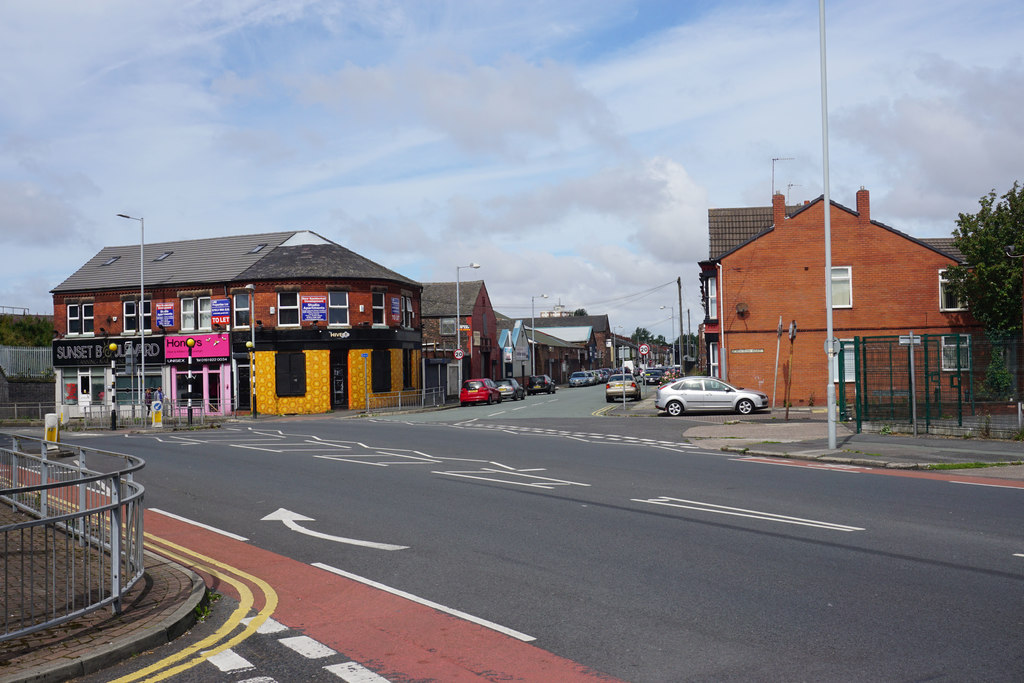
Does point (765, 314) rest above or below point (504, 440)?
above

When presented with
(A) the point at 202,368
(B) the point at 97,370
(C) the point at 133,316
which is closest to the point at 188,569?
(A) the point at 202,368

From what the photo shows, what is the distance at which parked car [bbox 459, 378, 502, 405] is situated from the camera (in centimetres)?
4953

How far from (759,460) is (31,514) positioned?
13613 millimetres

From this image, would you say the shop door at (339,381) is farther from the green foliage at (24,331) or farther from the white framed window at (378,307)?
the green foliage at (24,331)

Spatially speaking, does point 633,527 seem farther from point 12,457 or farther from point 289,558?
point 12,457

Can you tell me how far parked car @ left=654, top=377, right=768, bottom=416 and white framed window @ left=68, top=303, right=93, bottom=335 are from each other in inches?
1336

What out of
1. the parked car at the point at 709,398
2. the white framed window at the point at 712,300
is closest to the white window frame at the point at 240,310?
the parked car at the point at 709,398

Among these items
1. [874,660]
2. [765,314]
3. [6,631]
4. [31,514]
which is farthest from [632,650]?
[765,314]

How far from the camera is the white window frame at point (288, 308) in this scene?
4503cm

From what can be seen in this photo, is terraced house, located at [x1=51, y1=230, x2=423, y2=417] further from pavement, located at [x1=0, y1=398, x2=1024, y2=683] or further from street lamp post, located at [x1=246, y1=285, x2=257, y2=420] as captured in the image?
pavement, located at [x1=0, y1=398, x2=1024, y2=683]

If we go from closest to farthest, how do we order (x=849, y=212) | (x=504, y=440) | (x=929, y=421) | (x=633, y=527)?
1. (x=633, y=527)
2. (x=929, y=421)
3. (x=504, y=440)
4. (x=849, y=212)

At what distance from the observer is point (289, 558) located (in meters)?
9.24

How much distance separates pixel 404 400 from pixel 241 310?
392 inches

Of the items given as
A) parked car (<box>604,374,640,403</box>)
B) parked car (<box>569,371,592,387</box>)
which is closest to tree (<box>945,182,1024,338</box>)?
parked car (<box>604,374,640,403</box>)
